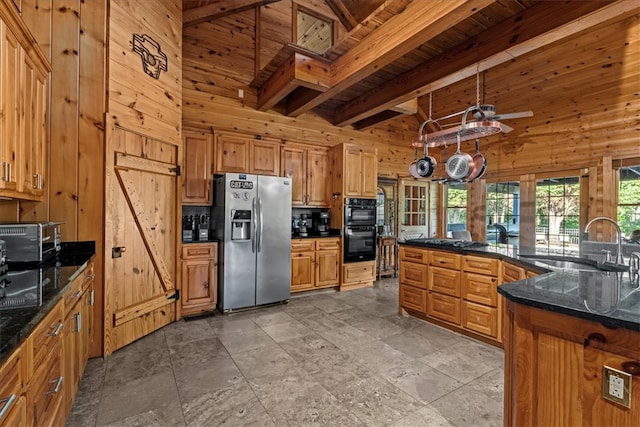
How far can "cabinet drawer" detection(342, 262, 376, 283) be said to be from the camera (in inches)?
198

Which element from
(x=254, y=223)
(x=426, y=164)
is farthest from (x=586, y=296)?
(x=254, y=223)

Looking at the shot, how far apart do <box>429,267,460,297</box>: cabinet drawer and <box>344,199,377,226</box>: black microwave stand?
6.12 ft

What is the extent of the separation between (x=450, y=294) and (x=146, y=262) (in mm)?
3263

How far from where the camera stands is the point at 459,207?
22.2 feet

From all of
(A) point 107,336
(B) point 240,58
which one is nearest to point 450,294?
(A) point 107,336

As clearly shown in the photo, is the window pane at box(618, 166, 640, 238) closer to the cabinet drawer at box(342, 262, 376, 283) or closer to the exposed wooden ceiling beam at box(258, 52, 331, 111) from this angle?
the cabinet drawer at box(342, 262, 376, 283)

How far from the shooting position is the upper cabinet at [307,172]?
496cm

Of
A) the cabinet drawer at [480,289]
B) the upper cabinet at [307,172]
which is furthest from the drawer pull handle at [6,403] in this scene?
the upper cabinet at [307,172]

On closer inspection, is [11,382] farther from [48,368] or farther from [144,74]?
[144,74]

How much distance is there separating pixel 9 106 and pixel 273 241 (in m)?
2.93

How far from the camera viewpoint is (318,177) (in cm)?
521

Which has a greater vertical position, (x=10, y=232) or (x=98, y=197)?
(x=98, y=197)

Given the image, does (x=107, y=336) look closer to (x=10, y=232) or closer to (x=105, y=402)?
(x=105, y=402)

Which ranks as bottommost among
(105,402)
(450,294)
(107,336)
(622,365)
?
(105,402)
